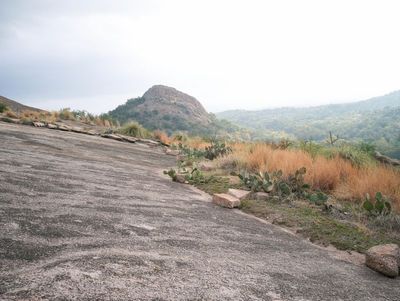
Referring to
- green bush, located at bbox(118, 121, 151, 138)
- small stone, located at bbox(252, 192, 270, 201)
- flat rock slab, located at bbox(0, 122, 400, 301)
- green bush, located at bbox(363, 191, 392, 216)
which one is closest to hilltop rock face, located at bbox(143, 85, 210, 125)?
green bush, located at bbox(118, 121, 151, 138)

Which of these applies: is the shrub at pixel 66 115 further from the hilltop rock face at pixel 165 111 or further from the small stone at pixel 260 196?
the hilltop rock face at pixel 165 111

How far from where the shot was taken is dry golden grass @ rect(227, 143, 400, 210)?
5.59 m

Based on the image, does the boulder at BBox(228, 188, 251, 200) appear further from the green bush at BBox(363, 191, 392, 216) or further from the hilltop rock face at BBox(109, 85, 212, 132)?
the hilltop rock face at BBox(109, 85, 212, 132)

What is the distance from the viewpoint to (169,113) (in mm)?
53656

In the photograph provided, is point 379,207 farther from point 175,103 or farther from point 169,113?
point 175,103

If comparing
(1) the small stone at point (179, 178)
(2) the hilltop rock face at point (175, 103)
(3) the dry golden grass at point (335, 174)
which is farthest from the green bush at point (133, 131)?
(2) the hilltop rock face at point (175, 103)

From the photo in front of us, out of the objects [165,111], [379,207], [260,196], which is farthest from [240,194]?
[165,111]

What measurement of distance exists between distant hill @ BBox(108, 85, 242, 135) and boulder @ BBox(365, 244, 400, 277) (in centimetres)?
4408

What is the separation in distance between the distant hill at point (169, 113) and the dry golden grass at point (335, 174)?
39.1 metres

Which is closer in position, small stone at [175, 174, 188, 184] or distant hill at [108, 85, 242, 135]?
small stone at [175, 174, 188, 184]

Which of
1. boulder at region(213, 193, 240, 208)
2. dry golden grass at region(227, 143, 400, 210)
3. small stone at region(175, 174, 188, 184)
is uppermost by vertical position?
dry golden grass at region(227, 143, 400, 210)

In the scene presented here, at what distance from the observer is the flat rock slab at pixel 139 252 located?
1701 millimetres

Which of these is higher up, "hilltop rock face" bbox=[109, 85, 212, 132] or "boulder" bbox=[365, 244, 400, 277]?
"hilltop rock face" bbox=[109, 85, 212, 132]

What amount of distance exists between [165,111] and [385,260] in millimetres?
52102
